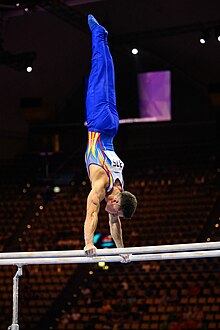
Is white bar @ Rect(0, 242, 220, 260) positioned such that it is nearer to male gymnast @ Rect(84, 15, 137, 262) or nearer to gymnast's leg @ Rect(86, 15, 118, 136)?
male gymnast @ Rect(84, 15, 137, 262)

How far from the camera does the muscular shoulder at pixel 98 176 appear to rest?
7465mm

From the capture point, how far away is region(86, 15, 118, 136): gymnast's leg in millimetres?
7871

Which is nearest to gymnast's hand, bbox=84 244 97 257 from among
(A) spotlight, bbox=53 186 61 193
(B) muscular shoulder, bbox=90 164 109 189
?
(B) muscular shoulder, bbox=90 164 109 189

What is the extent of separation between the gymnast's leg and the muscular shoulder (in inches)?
20.6

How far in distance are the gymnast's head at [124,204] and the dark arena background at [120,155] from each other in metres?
7.26

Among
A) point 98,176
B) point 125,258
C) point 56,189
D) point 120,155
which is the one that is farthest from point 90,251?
point 120,155

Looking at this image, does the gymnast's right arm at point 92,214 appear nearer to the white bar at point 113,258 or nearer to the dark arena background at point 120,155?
the white bar at point 113,258

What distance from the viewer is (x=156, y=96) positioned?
21.2 metres

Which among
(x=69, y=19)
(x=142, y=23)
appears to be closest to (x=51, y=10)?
(x=69, y=19)

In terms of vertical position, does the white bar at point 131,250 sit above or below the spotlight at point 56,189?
below

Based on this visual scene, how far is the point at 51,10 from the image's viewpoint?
57.0ft

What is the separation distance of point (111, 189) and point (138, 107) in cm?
1416

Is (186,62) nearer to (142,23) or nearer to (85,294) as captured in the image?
(142,23)

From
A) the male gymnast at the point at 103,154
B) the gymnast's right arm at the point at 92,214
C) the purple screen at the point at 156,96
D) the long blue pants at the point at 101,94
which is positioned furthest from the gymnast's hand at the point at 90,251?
the purple screen at the point at 156,96
